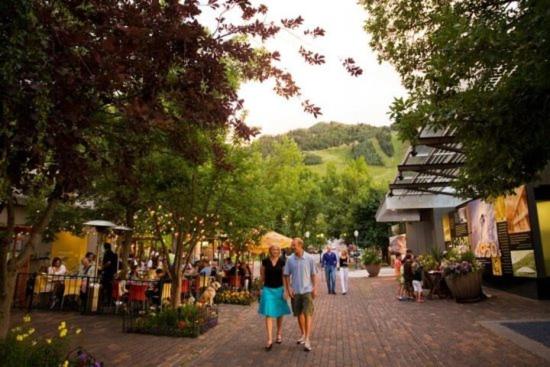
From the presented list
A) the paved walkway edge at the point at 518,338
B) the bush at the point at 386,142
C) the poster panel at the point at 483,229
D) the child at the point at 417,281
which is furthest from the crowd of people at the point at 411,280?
the bush at the point at 386,142

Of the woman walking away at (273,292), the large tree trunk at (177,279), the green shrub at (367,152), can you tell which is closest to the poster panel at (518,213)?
the woman walking away at (273,292)

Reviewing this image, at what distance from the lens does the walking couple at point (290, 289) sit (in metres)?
6.94

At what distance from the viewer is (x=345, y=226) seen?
1854 inches

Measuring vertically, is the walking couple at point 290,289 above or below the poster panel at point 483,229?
below

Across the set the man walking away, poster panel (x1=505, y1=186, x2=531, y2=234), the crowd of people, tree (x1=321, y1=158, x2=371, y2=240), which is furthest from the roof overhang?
tree (x1=321, y1=158, x2=371, y2=240)

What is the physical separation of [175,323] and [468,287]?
856cm

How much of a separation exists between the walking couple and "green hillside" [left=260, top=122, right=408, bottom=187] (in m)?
A: 127

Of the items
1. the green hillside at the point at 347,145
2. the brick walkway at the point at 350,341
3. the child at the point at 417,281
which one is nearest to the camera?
the brick walkway at the point at 350,341

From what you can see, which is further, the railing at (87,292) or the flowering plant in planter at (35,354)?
the railing at (87,292)

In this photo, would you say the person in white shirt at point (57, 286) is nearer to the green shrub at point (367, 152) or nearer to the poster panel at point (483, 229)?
the poster panel at point (483, 229)

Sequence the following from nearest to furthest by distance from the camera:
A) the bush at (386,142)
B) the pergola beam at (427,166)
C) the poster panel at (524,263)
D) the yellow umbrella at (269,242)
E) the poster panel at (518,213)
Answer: the poster panel at (524,263), the poster panel at (518,213), the pergola beam at (427,166), the yellow umbrella at (269,242), the bush at (386,142)


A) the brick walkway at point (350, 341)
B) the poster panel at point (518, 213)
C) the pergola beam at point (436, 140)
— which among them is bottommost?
the brick walkway at point (350, 341)

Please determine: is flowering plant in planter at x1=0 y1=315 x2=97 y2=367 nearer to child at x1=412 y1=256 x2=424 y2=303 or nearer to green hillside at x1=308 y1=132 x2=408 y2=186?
child at x1=412 y1=256 x2=424 y2=303

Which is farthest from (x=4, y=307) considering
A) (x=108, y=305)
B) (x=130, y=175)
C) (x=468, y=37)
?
(x=108, y=305)
